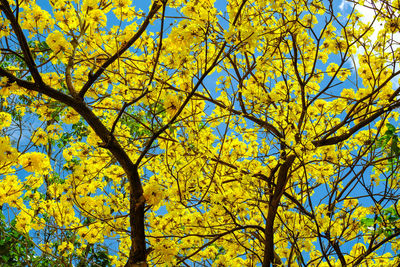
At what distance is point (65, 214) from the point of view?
3.44m

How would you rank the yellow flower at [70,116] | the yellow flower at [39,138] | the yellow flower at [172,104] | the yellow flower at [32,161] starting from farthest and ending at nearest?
the yellow flower at [39,138], the yellow flower at [70,116], the yellow flower at [32,161], the yellow flower at [172,104]

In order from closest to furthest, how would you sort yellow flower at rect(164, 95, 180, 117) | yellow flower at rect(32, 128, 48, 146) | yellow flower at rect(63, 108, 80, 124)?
yellow flower at rect(164, 95, 180, 117), yellow flower at rect(63, 108, 80, 124), yellow flower at rect(32, 128, 48, 146)

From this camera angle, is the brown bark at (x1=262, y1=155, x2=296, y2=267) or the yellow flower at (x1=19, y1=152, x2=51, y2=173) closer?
the yellow flower at (x1=19, y1=152, x2=51, y2=173)

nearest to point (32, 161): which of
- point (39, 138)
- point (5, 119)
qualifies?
point (39, 138)

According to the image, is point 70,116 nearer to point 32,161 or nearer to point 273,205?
point 32,161

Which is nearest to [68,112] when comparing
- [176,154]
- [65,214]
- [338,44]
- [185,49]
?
[176,154]

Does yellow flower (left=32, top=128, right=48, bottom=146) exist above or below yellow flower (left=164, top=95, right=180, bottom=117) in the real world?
above

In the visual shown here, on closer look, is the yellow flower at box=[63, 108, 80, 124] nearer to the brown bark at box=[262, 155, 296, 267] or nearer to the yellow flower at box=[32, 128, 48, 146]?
the yellow flower at box=[32, 128, 48, 146]

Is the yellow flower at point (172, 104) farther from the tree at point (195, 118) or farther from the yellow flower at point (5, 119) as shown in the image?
the yellow flower at point (5, 119)

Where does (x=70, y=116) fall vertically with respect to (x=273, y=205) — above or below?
above

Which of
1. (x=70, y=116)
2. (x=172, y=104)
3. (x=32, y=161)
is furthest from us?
(x=70, y=116)

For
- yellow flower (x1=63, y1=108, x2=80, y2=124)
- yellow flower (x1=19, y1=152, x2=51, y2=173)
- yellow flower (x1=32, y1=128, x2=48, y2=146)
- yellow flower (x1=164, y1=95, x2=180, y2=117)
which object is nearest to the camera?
yellow flower (x1=164, y1=95, x2=180, y2=117)

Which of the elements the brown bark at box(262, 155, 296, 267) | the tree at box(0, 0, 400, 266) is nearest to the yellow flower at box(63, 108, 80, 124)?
the tree at box(0, 0, 400, 266)

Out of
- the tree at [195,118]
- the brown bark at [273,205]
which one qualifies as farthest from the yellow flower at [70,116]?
the brown bark at [273,205]
